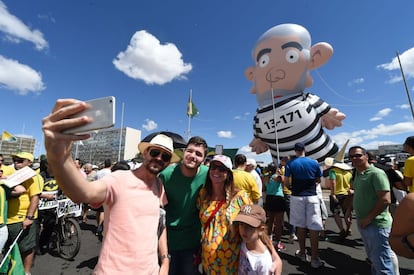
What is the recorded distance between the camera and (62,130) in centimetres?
76

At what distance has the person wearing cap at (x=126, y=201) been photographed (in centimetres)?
86

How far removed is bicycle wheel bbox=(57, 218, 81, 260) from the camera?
3650mm

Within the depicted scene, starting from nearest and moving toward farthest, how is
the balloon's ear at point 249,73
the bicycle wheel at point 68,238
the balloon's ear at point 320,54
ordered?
the bicycle wheel at point 68,238, the balloon's ear at point 320,54, the balloon's ear at point 249,73

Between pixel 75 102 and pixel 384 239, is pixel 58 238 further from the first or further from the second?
pixel 384 239

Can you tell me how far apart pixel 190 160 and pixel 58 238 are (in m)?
3.83

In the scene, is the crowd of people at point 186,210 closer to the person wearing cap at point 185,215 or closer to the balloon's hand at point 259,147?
the person wearing cap at point 185,215

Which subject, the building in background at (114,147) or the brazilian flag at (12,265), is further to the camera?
the building in background at (114,147)

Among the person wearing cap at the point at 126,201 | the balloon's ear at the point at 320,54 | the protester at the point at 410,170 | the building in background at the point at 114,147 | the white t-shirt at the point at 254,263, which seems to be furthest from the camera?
the building in background at the point at 114,147

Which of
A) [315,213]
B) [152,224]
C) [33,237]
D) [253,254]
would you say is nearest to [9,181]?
[33,237]

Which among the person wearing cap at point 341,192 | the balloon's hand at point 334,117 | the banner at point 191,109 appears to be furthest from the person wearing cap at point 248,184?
the banner at point 191,109

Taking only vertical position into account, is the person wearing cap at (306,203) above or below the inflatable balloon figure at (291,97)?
below

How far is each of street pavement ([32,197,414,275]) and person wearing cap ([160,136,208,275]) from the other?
226 cm

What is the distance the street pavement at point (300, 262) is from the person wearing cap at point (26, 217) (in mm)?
652

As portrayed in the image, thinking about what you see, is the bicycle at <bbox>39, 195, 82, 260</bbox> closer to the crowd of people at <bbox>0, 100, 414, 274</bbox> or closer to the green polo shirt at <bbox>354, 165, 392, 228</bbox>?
the crowd of people at <bbox>0, 100, 414, 274</bbox>
